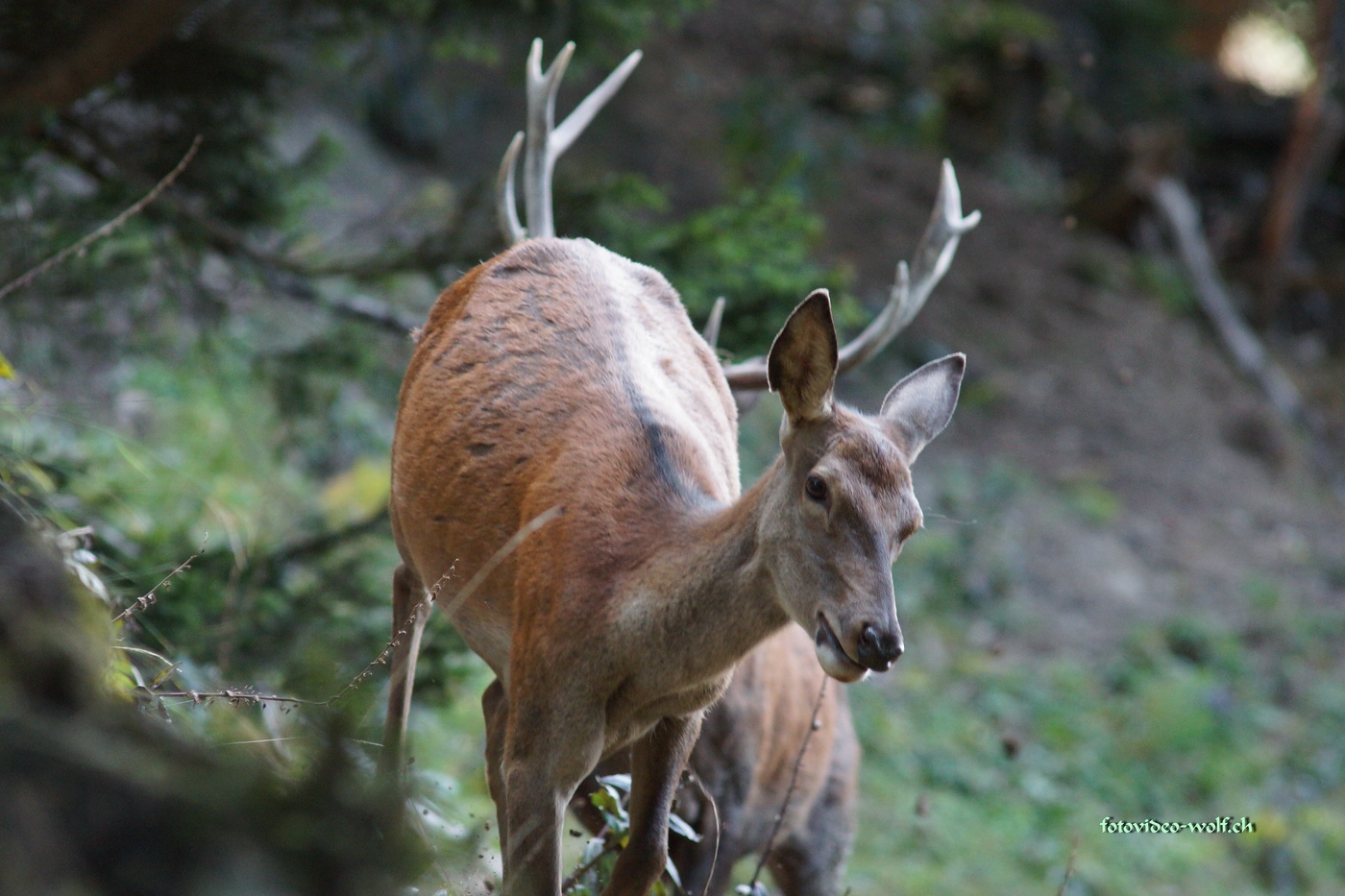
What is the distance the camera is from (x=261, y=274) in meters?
6.77

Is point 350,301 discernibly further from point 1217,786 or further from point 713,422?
point 1217,786

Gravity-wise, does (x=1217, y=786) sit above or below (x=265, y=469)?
below

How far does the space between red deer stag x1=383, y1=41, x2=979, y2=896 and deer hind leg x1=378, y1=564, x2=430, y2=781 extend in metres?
0.01

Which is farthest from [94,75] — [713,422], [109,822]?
[109,822]

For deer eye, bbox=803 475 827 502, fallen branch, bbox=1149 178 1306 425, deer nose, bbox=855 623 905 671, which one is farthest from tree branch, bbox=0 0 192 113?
fallen branch, bbox=1149 178 1306 425

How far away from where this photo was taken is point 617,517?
3.24 metres

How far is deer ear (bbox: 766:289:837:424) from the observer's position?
3074 mm

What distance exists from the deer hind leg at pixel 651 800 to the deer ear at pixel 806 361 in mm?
856

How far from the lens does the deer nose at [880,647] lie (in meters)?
2.72

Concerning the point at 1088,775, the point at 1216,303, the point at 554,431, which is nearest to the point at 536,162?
the point at 554,431

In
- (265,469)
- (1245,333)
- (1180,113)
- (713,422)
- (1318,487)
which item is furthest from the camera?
(1180,113)

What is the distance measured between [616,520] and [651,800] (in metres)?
0.72

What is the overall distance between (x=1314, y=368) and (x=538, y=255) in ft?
51.0

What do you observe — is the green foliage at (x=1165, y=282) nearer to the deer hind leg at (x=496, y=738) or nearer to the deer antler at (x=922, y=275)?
the deer antler at (x=922, y=275)
